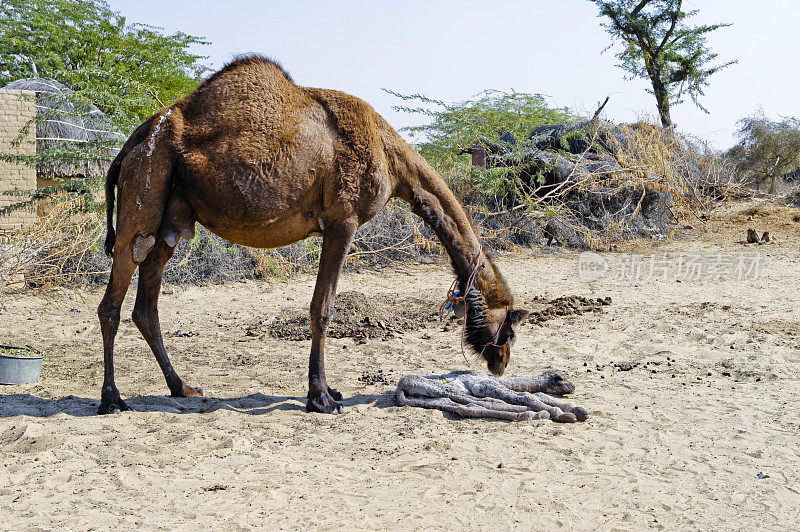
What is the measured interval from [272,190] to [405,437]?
76.6 inches

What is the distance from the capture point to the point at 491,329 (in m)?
5.25

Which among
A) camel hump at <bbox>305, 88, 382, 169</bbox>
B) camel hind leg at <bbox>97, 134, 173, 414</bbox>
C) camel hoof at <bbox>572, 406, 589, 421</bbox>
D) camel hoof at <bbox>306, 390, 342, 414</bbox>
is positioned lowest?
camel hoof at <bbox>306, 390, 342, 414</bbox>

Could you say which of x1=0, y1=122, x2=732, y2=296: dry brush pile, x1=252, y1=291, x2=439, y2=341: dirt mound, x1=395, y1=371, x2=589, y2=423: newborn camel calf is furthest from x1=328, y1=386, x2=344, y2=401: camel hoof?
x1=0, y1=122, x2=732, y2=296: dry brush pile

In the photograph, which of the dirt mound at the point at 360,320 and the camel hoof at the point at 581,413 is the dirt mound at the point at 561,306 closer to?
the dirt mound at the point at 360,320

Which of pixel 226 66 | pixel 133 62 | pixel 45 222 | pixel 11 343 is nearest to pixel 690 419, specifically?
pixel 226 66

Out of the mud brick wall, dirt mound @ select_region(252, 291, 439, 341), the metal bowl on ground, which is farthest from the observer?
the mud brick wall

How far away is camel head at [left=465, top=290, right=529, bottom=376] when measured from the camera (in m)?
5.25

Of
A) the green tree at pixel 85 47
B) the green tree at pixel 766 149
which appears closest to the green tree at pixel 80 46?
the green tree at pixel 85 47

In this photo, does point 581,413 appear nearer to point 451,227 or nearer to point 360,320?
point 451,227

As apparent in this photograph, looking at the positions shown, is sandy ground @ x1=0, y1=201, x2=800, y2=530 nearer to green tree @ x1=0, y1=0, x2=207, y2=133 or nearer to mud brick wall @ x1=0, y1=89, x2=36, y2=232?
mud brick wall @ x1=0, y1=89, x2=36, y2=232

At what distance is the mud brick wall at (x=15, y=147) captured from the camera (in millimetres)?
10391

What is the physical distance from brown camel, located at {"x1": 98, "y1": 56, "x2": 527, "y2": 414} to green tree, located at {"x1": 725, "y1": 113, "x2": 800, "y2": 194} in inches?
951

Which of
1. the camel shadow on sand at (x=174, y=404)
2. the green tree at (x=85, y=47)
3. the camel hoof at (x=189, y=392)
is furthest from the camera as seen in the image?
the green tree at (x=85, y=47)

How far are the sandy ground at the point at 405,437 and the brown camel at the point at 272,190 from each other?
22.1 inches
